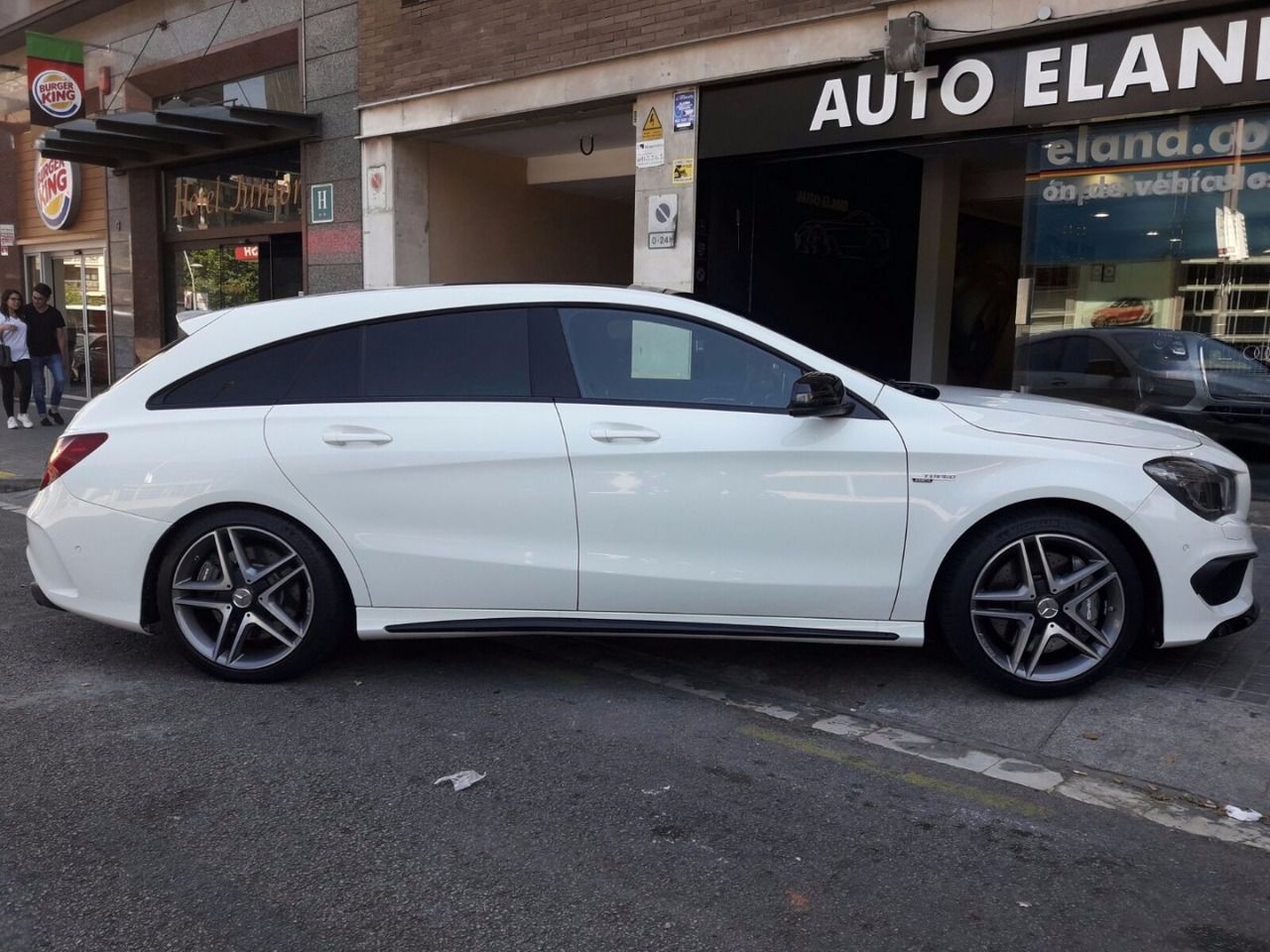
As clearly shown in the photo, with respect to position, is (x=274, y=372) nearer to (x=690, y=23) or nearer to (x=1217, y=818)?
(x=1217, y=818)

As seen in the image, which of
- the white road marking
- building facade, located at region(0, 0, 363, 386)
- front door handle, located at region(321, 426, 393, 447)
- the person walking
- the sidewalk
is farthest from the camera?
the person walking

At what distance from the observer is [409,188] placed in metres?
12.7

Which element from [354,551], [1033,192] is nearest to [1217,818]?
[354,551]

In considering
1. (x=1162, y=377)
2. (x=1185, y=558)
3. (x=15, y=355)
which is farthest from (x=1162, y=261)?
(x=15, y=355)

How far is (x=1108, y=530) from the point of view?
4320 millimetres

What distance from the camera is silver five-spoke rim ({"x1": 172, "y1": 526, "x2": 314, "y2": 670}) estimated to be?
455 cm

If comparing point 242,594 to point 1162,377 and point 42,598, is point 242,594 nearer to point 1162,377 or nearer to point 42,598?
point 42,598

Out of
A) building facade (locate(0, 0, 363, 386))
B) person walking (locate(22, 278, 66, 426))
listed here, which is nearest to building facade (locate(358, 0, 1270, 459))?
building facade (locate(0, 0, 363, 386))

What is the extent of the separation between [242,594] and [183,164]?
13.3 meters

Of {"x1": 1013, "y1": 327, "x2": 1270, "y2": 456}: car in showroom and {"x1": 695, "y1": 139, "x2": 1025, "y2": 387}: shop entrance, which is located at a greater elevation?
{"x1": 695, "y1": 139, "x2": 1025, "y2": 387}: shop entrance

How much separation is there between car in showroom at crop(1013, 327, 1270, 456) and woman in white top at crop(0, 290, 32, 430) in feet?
38.4

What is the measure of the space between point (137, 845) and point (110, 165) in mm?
15557

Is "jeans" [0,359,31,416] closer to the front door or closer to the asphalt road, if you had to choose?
the asphalt road

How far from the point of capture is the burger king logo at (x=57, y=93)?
622 inches
